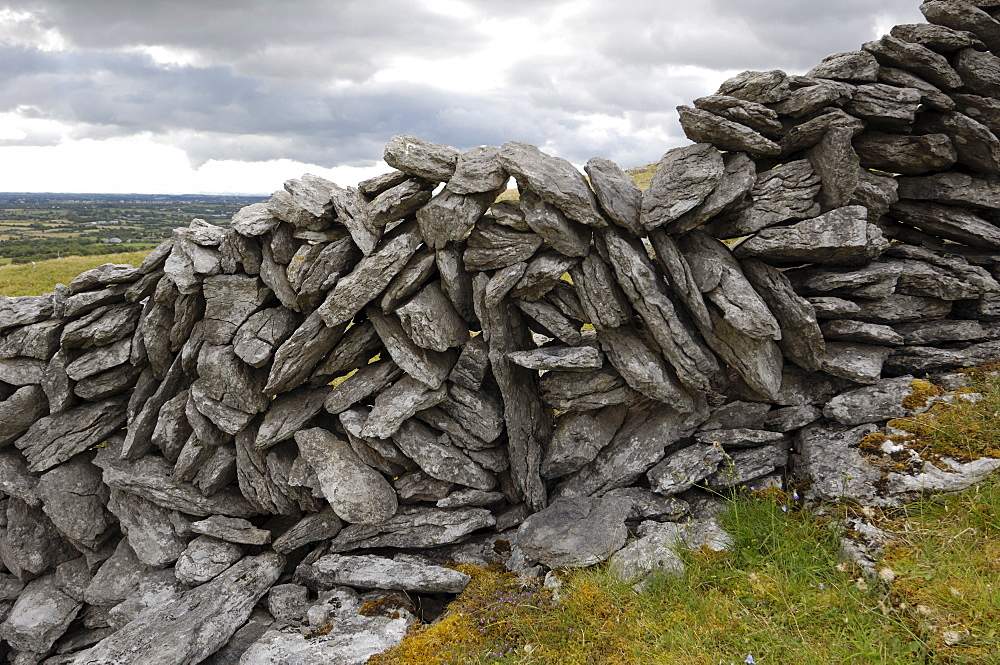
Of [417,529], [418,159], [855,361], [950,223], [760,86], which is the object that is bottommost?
[417,529]

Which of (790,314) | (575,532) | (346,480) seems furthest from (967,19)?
(346,480)

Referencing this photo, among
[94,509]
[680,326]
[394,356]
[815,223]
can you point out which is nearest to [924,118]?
[815,223]

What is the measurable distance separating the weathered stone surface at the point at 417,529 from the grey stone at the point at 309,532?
0.61 m

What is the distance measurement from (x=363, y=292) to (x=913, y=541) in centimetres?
1121

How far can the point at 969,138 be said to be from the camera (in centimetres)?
1291

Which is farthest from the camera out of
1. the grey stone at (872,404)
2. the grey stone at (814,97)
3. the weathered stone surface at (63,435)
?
the weathered stone surface at (63,435)

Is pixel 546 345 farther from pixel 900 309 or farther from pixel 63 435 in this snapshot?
pixel 63 435

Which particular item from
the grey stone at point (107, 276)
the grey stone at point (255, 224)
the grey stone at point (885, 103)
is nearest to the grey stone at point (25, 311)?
the grey stone at point (107, 276)

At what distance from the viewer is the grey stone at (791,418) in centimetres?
1240

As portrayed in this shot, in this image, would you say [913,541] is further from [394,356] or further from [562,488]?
[394,356]

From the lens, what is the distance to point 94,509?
635 inches

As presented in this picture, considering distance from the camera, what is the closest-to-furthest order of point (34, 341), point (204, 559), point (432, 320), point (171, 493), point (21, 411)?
point (432, 320) < point (204, 559) < point (171, 493) < point (34, 341) < point (21, 411)

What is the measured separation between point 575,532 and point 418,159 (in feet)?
28.9

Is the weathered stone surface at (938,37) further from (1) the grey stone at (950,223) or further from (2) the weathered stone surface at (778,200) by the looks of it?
(2) the weathered stone surface at (778,200)
